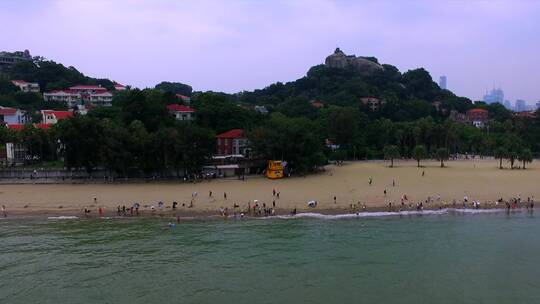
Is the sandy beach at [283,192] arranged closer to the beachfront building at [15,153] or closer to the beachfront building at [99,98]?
the beachfront building at [15,153]

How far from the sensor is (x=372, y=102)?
153625 millimetres

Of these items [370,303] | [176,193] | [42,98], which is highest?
[42,98]

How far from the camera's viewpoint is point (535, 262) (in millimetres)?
31516

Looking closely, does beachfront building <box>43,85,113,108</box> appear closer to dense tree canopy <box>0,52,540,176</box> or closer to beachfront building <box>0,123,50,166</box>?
dense tree canopy <box>0,52,540,176</box>

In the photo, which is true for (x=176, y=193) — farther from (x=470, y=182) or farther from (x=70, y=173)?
(x=470, y=182)

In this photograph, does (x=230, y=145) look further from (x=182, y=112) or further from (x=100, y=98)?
(x=100, y=98)

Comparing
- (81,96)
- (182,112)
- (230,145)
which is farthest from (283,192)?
(81,96)

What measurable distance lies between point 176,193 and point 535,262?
35186 millimetres

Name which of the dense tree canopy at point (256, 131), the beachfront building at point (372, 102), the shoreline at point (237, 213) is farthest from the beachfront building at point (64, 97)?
the beachfront building at point (372, 102)

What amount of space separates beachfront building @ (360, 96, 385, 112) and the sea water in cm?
10769

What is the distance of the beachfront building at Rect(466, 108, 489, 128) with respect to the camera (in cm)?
14775

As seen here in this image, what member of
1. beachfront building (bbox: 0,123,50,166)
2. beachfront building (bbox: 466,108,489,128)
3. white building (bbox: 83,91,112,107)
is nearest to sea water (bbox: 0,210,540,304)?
beachfront building (bbox: 0,123,50,166)

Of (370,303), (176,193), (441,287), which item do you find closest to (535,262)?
(441,287)

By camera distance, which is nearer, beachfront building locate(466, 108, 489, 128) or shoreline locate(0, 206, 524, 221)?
shoreline locate(0, 206, 524, 221)
